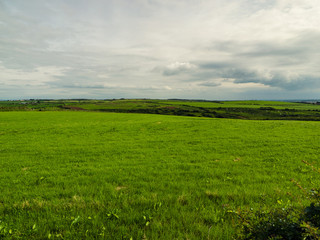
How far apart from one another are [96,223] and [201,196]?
4.08m

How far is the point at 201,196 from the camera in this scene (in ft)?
21.5

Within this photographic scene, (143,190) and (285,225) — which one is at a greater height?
(285,225)

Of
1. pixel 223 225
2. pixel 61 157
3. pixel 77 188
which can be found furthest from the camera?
pixel 61 157

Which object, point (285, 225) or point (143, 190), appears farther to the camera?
point (143, 190)

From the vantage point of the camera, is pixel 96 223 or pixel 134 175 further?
pixel 134 175

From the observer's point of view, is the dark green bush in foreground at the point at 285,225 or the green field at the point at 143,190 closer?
the dark green bush in foreground at the point at 285,225

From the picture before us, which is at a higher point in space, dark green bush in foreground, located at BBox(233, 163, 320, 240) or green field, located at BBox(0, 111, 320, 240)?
dark green bush in foreground, located at BBox(233, 163, 320, 240)

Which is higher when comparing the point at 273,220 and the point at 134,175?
the point at 273,220

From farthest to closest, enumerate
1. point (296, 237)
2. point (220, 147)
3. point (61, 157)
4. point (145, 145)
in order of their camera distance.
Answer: point (145, 145) < point (220, 147) < point (61, 157) < point (296, 237)

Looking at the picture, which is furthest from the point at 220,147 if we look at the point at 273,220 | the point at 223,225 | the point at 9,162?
the point at 9,162

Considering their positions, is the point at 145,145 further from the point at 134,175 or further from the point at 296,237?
the point at 296,237

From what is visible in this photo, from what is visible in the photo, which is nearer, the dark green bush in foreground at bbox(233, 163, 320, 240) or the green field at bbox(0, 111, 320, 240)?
the dark green bush in foreground at bbox(233, 163, 320, 240)

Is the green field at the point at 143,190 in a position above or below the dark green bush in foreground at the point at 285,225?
below

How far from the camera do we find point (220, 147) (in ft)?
48.2
